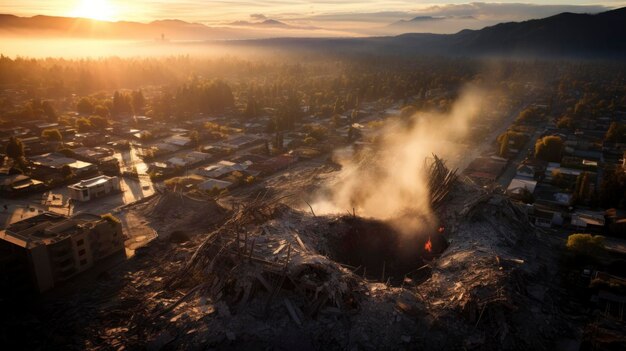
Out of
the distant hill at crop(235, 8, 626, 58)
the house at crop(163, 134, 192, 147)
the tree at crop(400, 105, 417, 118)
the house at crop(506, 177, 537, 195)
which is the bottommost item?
the house at crop(506, 177, 537, 195)

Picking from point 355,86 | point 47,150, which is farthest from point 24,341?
point 355,86

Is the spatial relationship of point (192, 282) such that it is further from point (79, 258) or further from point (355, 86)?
point (355, 86)

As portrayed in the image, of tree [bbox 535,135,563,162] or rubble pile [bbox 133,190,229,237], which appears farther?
tree [bbox 535,135,563,162]

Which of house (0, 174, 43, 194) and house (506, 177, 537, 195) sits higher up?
house (0, 174, 43, 194)

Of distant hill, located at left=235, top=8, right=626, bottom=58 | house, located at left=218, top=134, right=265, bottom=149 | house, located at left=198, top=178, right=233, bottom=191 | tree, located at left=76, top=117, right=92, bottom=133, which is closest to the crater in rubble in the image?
house, located at left=198, top=178, right=233, bottom=191

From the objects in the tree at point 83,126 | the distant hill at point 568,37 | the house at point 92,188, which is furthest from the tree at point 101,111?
the distant hill at point 568,37

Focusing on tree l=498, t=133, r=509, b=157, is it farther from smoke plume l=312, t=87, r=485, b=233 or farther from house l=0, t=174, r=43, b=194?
house l=0, t=174, r=43, b=194
